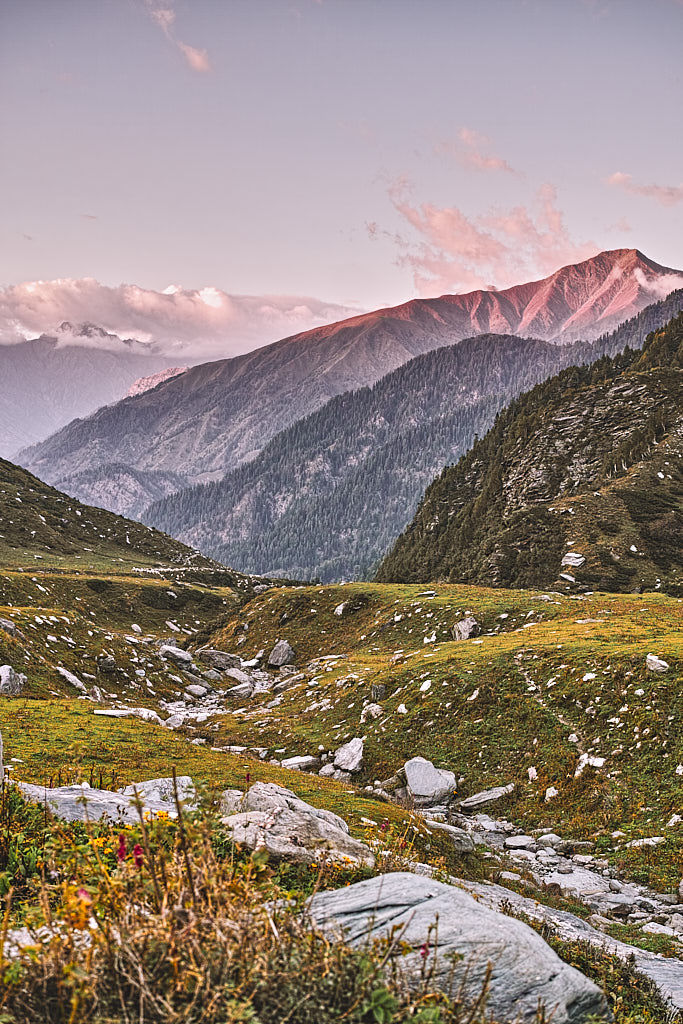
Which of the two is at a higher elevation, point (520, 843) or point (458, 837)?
point (458, 837)

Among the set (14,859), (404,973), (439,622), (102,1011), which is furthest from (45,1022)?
(439,622)

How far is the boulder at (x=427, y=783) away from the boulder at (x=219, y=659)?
26648 mm

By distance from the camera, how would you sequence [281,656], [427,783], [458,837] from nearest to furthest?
[458,837]
[427,783]
[281,656]

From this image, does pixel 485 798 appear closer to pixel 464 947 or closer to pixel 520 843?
pixel 520 843

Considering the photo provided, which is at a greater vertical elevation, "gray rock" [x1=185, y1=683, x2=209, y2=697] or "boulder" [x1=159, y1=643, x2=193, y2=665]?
"boulder" [x1=159, y1=643, x2=193, y2=665]

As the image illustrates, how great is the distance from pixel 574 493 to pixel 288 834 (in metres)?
68.6

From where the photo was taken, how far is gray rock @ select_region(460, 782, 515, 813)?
65.0 feet

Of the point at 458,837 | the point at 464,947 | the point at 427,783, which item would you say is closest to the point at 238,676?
the point at 427,783

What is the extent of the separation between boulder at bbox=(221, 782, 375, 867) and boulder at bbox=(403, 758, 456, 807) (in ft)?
36.3

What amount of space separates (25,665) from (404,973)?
32992mm

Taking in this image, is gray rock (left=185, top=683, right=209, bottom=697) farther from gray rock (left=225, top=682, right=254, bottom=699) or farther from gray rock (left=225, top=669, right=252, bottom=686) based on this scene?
gray rock (left=225, top=669, right=252, bottom=686)

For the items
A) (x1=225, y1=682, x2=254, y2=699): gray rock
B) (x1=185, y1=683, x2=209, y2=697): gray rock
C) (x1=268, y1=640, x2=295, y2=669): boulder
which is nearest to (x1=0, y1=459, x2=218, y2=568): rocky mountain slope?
(x1=185, y1=683, x2=209, y2=697): gray rock

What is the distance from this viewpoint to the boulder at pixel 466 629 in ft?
118

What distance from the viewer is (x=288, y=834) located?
30.3ft
